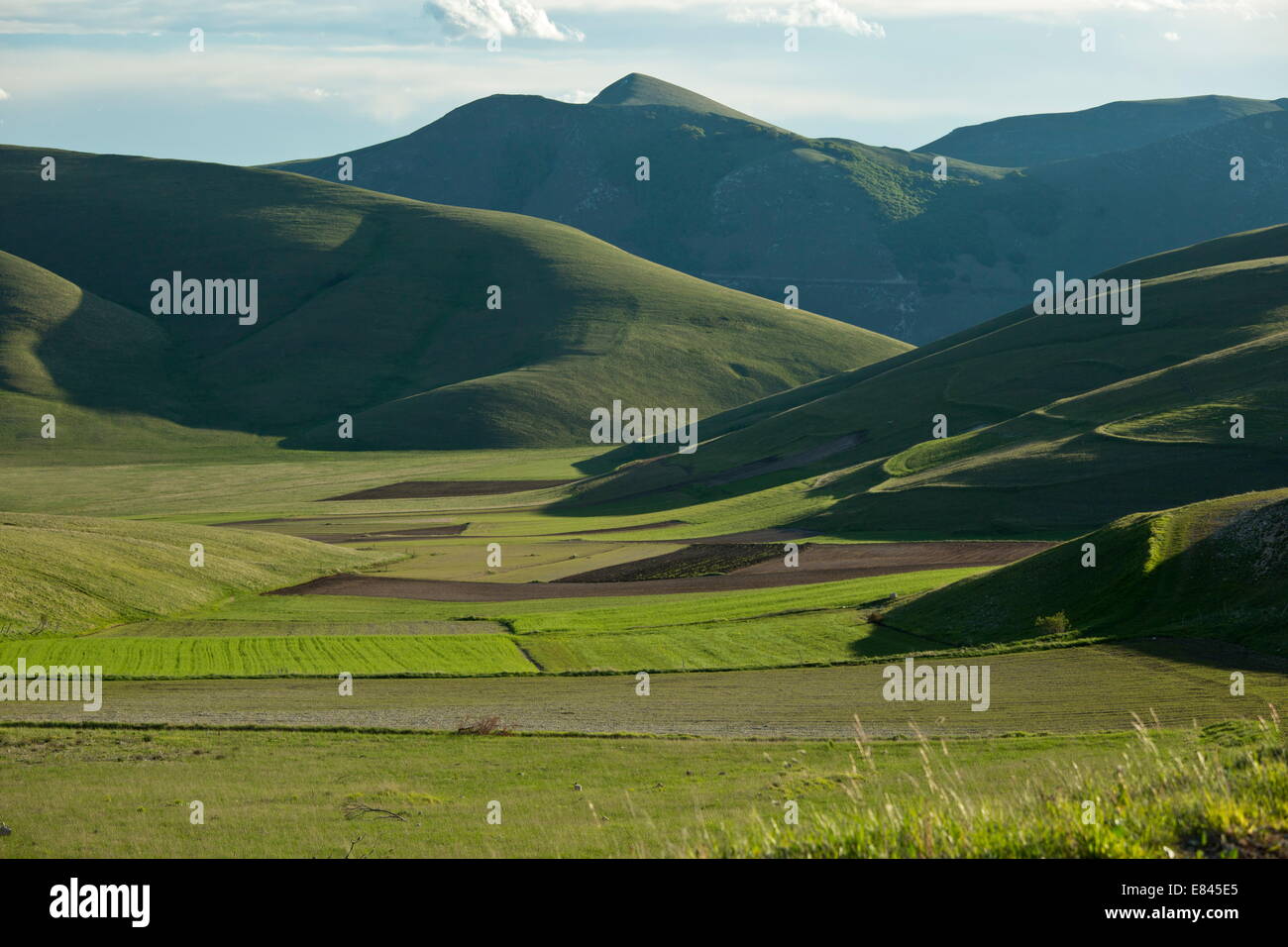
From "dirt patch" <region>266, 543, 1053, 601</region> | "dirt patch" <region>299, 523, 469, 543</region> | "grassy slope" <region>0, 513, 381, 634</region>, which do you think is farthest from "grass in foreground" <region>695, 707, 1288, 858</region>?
"dirt patch" <region>299, 523, 469, 543</region>

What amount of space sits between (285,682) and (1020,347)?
119 m

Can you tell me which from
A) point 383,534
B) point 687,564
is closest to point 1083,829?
point 687,564

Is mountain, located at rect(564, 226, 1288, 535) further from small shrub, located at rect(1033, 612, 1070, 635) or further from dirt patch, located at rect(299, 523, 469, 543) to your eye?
small shrub, located at rect(1033, 612, 1070, 635)

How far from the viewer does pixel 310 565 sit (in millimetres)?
75438

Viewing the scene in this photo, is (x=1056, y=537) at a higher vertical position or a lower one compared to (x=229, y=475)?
lower

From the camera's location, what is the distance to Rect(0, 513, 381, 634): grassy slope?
172 feet

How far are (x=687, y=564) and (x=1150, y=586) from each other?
115 feet

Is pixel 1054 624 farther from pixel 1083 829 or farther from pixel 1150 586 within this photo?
pixel 1083 829

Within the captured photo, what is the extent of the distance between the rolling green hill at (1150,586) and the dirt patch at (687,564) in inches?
848
